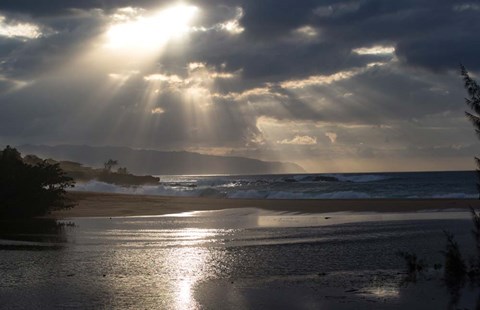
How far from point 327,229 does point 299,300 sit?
47.9ft

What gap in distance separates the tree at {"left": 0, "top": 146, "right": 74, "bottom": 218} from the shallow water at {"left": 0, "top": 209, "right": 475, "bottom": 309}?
23.2ft

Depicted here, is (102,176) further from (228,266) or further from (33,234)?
(228,266)

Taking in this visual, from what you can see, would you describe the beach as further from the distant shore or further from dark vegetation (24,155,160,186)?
dark vegetation (24,155,160,186)

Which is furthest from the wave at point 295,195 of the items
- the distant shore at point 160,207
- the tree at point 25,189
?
the tree at point 25,189

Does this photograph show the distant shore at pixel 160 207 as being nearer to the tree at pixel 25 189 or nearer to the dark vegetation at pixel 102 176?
the tree at pixel 25 189

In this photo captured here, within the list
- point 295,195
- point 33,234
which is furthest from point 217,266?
point 295,195

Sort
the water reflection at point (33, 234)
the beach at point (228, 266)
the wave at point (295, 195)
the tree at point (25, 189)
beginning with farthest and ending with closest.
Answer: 1. the wave at point (295, 195)
2. the tree at point (25, 189)
3. the water reflection at point (33, 234)
4. the beach at point (228, 266)

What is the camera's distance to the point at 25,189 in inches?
1280

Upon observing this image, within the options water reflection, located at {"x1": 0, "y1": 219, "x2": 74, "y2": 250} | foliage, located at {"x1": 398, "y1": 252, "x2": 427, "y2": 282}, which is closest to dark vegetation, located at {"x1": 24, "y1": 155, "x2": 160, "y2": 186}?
water reflection, located at {"x1": 0, "y1": 219, "x2": 74, "y2": 250}

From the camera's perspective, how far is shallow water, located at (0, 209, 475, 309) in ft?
37.1

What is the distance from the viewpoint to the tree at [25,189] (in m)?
31.5

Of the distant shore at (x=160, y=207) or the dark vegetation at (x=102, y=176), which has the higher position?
the dark vegetation at (x=102, y=176)

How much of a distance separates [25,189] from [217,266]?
20973mm

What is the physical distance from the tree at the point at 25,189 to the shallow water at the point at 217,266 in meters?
7.06
